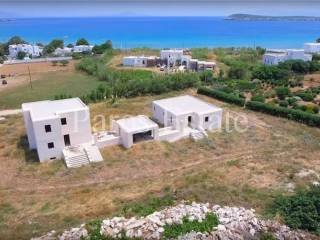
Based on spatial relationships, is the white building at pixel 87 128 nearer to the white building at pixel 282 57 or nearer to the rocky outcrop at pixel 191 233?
the rocky outcrop at pixel 191 233

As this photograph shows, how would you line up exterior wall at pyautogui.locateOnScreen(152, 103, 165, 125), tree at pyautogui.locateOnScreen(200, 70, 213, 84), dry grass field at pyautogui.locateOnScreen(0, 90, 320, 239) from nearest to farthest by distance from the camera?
dry grass field at pyautogui.locateOnScreen(0, 90, 320, 239) < exterior wall at pyautogui.locateOnScreen(152, 103, 165, 125) < tree at pyautogui.locateOnScreen(200, 70, 213, 84)

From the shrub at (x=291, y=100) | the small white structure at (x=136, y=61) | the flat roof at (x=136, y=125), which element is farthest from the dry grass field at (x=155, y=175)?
the small white structure at (x=136, y=61)

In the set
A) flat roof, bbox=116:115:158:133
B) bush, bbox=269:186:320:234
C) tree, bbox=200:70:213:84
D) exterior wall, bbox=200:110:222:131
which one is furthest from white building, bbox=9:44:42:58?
bush, bbox=269:186:320:234

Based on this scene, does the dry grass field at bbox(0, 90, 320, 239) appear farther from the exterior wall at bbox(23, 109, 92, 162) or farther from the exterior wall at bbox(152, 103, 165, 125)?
the exterior wall at bbox(152, 103, 165, 125)

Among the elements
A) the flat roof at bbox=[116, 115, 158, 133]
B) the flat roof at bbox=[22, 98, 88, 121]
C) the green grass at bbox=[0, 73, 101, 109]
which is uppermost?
the flat roof at bbox=[22, 98, 88, 121]

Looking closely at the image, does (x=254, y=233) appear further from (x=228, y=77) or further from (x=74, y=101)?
(x=228, y=77)

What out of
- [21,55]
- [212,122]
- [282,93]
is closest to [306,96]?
[282,93]

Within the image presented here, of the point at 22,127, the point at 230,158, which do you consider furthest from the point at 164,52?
the point at 230,158
